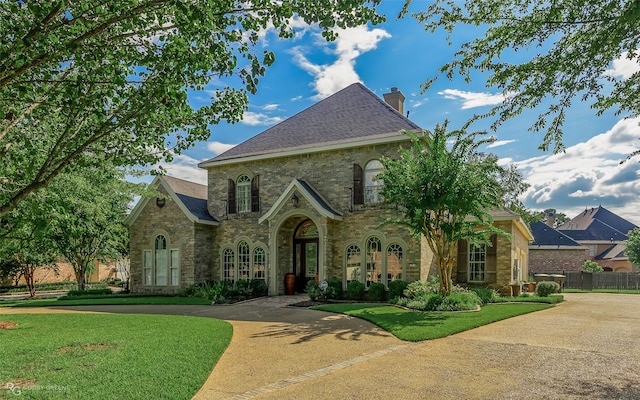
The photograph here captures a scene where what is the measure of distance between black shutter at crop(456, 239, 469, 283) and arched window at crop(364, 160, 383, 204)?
448cm

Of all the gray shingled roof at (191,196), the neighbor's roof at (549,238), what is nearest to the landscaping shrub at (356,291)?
the gray shingled roof at (191,196)

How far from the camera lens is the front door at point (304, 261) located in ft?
63.9

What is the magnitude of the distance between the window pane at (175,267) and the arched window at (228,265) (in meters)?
2.20

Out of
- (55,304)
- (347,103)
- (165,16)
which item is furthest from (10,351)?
(347,103)

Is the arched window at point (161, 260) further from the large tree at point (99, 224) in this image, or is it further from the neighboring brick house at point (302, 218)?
the large tree at point (99, 224)

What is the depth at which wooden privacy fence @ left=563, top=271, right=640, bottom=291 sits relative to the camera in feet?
95.9

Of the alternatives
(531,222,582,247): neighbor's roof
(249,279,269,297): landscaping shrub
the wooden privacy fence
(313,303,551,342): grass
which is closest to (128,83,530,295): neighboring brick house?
(249,279,269,297): landscaping shrub

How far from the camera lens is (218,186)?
850 inches

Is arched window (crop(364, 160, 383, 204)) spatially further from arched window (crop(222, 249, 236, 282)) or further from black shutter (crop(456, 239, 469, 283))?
arched window (crop(222, 249, 236, 282))

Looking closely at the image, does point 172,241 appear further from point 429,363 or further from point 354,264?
point 429,363

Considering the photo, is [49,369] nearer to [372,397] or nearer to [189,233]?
[372,397]

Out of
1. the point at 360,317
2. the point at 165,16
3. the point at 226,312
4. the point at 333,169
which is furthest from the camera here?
the point at 333,169

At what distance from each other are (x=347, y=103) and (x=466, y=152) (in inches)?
342

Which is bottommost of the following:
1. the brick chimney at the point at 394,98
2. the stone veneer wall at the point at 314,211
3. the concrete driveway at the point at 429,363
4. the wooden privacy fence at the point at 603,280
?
the wooden privacy fence at the point at 603,280
